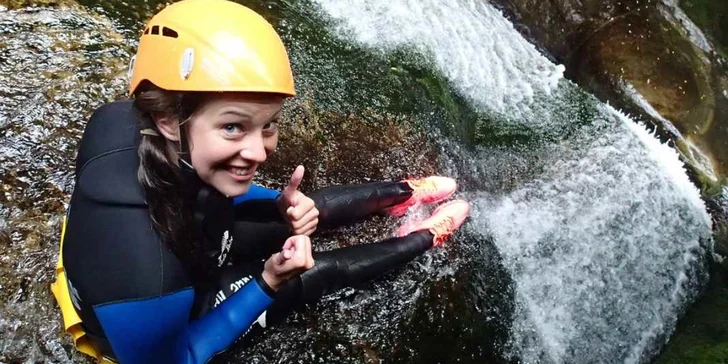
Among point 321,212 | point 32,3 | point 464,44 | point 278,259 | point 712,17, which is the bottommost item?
point 32,3

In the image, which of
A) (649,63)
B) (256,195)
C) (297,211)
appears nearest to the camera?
(297,211)

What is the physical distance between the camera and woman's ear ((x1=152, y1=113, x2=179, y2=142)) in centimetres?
196

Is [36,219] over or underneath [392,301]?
underneath

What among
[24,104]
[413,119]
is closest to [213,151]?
[24,104]

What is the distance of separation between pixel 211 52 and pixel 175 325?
3.39ft

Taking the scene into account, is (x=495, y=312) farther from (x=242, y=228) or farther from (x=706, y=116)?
(x=706, y=116)

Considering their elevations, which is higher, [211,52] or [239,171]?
[211,52]

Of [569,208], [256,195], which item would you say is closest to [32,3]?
[256,195]

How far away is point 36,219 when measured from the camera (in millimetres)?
3115

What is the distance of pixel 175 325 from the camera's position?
2.17 m

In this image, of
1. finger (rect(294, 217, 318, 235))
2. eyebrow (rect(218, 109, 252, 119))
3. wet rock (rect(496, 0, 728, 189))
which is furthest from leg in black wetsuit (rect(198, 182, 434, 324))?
wet rock (rect(496, 0, 728, 189))

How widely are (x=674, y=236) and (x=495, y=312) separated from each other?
262 centimetres

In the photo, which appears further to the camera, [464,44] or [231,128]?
[464,44]

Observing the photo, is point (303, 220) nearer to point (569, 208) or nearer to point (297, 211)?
point (297, 211)
